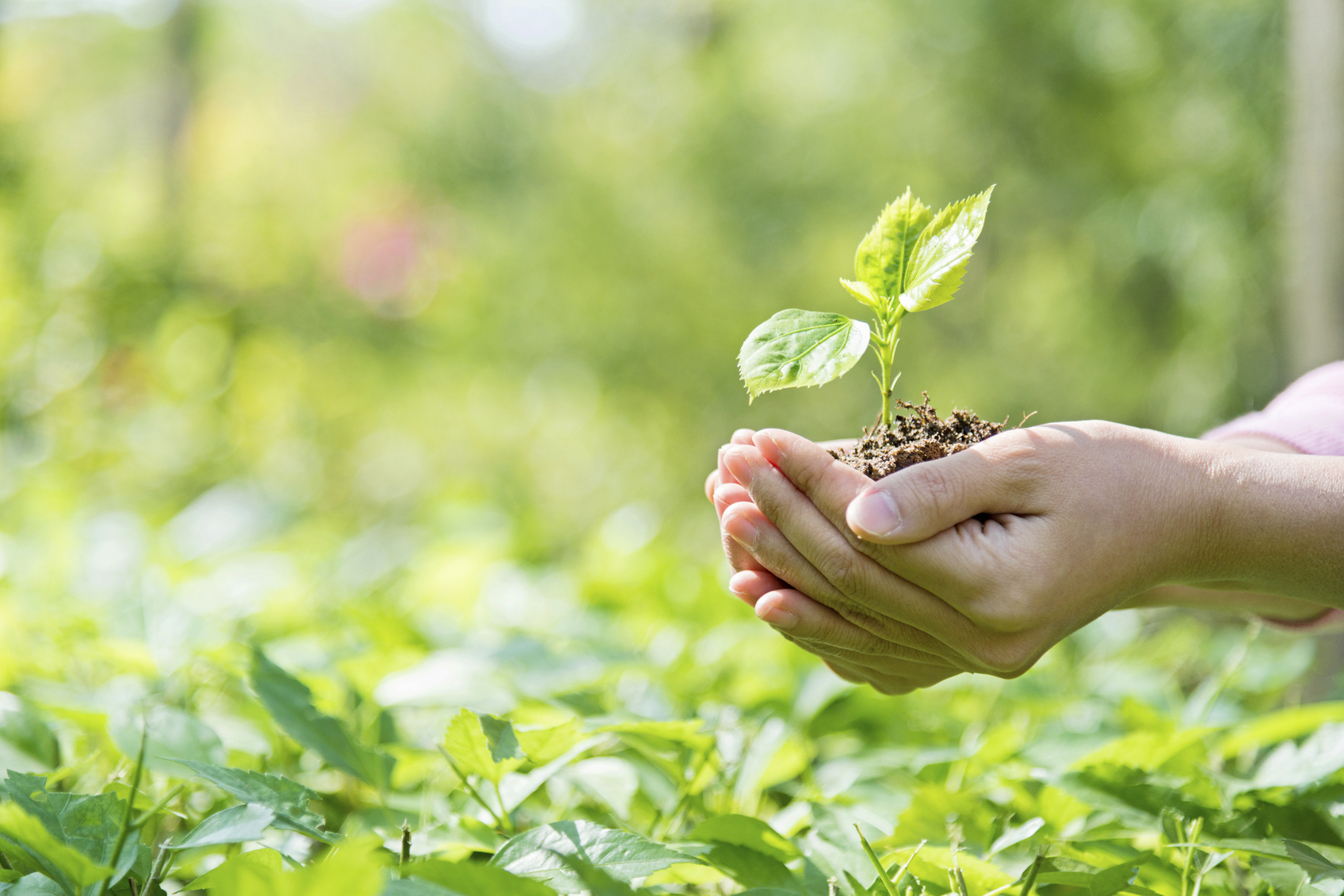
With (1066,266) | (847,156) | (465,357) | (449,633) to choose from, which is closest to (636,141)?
Result: (847,156)

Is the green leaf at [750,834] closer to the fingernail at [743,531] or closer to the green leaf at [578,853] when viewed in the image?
the green leaf at [578,853]

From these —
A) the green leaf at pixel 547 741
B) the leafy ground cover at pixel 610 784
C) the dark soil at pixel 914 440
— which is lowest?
the leafy ground cover at pixel 610 784

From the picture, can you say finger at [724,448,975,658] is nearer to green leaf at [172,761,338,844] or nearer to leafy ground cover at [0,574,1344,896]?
leafy ground cover at [0,574,1344,896]

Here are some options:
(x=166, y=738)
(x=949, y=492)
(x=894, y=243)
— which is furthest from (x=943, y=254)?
(x=166, y=738)

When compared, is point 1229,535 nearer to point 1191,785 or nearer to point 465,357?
point 1191,785

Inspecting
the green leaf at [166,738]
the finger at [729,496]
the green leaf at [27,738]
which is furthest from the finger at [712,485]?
the green leaf at [27,738]

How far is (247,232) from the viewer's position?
3.67 metres

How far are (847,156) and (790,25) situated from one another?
889 mm

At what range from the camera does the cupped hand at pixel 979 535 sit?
0.59m

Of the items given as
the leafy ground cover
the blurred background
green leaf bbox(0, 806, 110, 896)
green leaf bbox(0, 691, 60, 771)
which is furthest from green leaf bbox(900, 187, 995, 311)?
the blurred background

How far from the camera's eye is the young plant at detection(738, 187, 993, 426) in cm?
62

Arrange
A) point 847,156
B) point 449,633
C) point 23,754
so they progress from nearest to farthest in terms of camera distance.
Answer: point 23,754 < point 449,633 < point 847,156

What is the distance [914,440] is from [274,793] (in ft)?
1.72

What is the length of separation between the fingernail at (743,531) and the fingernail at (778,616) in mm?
50
